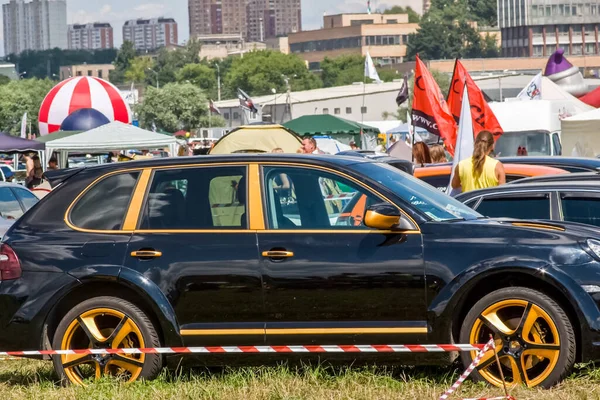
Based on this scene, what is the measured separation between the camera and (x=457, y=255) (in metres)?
7.54

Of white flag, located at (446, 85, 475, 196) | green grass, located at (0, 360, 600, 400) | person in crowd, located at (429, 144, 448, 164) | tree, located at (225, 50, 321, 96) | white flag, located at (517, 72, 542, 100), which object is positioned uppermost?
tree, located at (225, 50, 321, 96)

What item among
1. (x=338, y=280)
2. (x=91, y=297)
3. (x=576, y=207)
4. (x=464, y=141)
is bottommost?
(x=91, y=297)

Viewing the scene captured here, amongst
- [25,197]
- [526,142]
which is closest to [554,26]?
[526,142]

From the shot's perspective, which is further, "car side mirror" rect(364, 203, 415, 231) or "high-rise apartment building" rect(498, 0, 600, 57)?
"high-rise apartment building" rect(498, 0, 600, 57)

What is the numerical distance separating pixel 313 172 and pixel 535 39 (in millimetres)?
184611

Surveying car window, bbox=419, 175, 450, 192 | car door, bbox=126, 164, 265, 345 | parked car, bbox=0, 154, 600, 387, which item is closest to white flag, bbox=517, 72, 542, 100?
car window, bbox=419, 175, 450, 192

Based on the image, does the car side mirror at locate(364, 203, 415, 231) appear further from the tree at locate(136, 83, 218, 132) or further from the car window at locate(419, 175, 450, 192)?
the tree at locate(136, 83, 218, 132)

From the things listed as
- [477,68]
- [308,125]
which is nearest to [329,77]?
[477,68]

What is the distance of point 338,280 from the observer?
7.70 m

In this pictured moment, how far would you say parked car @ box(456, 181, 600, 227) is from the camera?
9.46 meters

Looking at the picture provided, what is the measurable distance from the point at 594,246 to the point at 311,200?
172 centimetres

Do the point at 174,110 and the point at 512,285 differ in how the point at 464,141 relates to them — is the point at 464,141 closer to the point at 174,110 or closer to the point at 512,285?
the point at 512,285

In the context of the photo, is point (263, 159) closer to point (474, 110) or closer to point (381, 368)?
point (381, 368)

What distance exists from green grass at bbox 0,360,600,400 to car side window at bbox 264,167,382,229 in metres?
0.91
